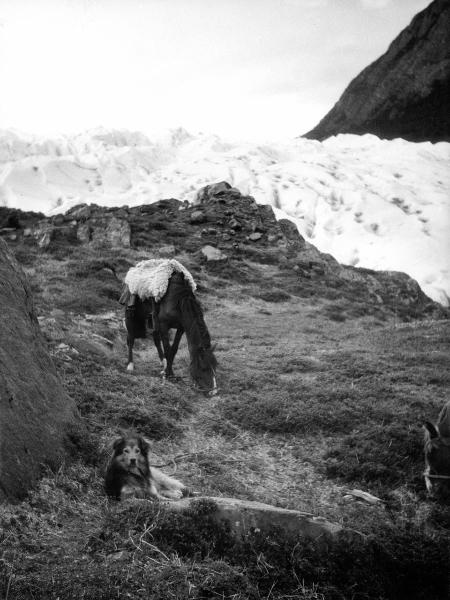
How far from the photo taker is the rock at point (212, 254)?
1309 inches

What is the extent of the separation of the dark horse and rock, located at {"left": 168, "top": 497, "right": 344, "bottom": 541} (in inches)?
216

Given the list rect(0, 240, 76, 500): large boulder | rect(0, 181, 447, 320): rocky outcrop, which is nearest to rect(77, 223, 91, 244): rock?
rect(0, 181, 447, 320): rocky outcrop

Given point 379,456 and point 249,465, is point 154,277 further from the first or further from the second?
point 379,456

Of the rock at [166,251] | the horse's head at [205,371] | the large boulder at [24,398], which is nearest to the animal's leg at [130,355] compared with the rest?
the horse's head at [205,371]

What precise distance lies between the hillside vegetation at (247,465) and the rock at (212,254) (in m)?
13.9

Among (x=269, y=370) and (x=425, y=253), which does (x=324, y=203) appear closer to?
(x=425, y=253)

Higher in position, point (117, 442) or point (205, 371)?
point (117, 442)

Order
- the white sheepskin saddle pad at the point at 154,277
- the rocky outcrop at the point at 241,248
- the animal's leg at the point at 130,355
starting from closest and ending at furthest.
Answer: the white sheepskin saddle pad at the point at 154,277 < the animal's leg at the point at 130,355 < the rocky outcrop at the point at 241,248

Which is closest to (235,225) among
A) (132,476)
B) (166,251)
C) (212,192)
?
(166,251)

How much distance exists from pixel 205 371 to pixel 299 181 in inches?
4433

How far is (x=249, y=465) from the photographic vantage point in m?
7.24

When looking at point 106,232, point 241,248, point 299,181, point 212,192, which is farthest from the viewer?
point 299,181

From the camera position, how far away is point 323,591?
3705mm

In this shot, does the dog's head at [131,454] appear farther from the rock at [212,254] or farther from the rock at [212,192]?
the rock at [212,192]
